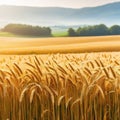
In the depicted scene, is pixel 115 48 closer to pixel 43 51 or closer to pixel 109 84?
pixel 43 51

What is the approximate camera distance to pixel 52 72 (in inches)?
140

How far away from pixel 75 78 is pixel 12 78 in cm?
56

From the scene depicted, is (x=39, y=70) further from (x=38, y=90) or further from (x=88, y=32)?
(x=88, y=32)

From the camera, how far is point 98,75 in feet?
10.8

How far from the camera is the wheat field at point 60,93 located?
3.34 m

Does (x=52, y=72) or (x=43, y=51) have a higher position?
(x=52, y=72)

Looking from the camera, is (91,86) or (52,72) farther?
(52,72)

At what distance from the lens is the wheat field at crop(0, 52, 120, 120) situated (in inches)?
131

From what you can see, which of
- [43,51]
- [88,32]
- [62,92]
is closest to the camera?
[62,92]

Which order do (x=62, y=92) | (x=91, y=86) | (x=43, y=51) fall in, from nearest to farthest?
(x=91, y=86) → (x=62, y=92) → (x=43, y=51)

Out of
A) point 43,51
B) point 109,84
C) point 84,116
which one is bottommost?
point 43,51

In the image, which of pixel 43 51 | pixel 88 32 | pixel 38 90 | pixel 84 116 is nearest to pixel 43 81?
pixel 38 90

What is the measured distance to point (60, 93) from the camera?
344 centimetres

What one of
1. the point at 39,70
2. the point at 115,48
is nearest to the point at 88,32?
the point at 115,48
